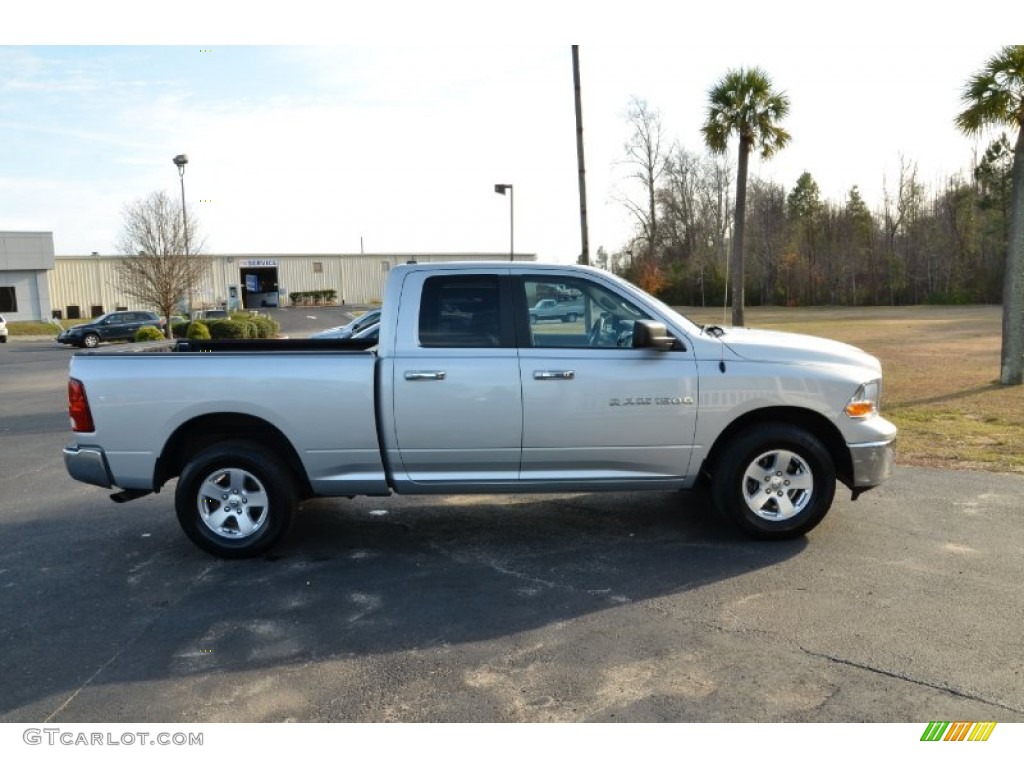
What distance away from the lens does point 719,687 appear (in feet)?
12.3

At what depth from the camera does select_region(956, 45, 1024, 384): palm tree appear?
550 inches

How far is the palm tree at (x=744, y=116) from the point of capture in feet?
76.2

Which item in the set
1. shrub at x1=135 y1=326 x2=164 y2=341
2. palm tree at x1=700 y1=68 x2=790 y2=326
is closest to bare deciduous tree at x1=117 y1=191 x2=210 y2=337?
shrub at x1=135 y1=326 x2=164 y2=341

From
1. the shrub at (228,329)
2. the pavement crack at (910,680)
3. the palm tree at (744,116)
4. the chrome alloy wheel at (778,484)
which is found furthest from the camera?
the shrub at (228,329)

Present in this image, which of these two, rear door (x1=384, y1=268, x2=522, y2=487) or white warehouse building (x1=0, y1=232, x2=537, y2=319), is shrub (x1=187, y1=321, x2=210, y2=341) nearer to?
white warehouse building (x1=0, y1=232, x2=537, y2=319)

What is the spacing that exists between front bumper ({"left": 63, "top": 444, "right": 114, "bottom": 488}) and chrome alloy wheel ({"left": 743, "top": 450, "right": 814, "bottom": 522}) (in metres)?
4.50

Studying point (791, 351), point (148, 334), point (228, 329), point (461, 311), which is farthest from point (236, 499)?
point (148, 334)

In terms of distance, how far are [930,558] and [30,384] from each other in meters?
19.8

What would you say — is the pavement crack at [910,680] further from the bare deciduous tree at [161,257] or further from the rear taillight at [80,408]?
the bare deciduous tree at [161,257]

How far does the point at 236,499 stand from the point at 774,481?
3818 millimetres

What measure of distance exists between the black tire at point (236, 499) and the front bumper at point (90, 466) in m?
0.52

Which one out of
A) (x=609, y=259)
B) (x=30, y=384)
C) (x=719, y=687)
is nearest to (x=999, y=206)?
(x=609, y=259)

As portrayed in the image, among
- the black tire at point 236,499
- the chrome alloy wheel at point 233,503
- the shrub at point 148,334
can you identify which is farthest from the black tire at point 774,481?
the shrub at point 148,334
